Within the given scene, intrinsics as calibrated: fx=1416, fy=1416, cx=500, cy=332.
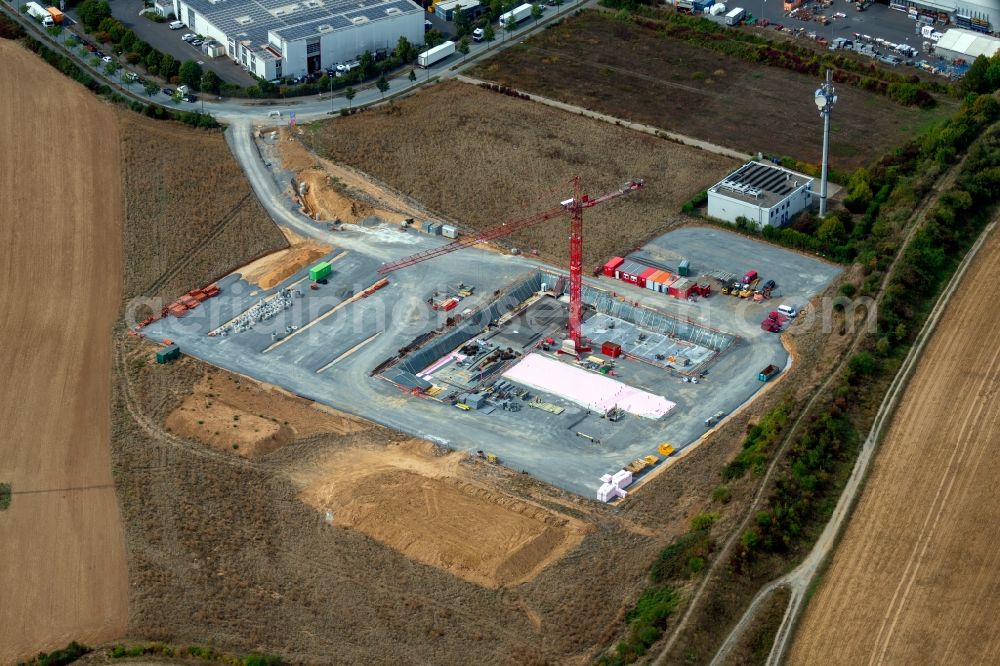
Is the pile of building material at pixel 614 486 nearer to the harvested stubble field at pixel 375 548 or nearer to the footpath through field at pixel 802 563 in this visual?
the harvested stubble field at pixel 375 548

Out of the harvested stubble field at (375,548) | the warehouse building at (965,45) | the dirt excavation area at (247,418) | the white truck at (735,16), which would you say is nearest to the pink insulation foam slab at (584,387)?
the harvested stubble field at (375,548)

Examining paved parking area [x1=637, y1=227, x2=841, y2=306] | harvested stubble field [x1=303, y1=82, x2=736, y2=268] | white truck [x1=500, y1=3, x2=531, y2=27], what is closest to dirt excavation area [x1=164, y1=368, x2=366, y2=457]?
harvested stubble field [x1=303, y1=82, x2=736, y2=268]

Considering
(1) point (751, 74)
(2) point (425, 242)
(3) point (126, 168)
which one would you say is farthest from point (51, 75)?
(1) point (751, 74)

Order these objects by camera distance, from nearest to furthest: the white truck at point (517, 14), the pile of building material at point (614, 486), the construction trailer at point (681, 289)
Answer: the pile of building material at point (614, 486)
the construction trailer at point (681, 289)
the white truck at point (517, 14)

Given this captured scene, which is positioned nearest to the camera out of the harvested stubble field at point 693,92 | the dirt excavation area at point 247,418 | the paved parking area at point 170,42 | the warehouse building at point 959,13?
the dirt excavation area at point 247,418

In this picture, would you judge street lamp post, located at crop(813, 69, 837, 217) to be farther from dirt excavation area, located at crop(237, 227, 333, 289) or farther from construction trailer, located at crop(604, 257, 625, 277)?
dirt excavation area, located at crop(237, 227, 333, 289)
